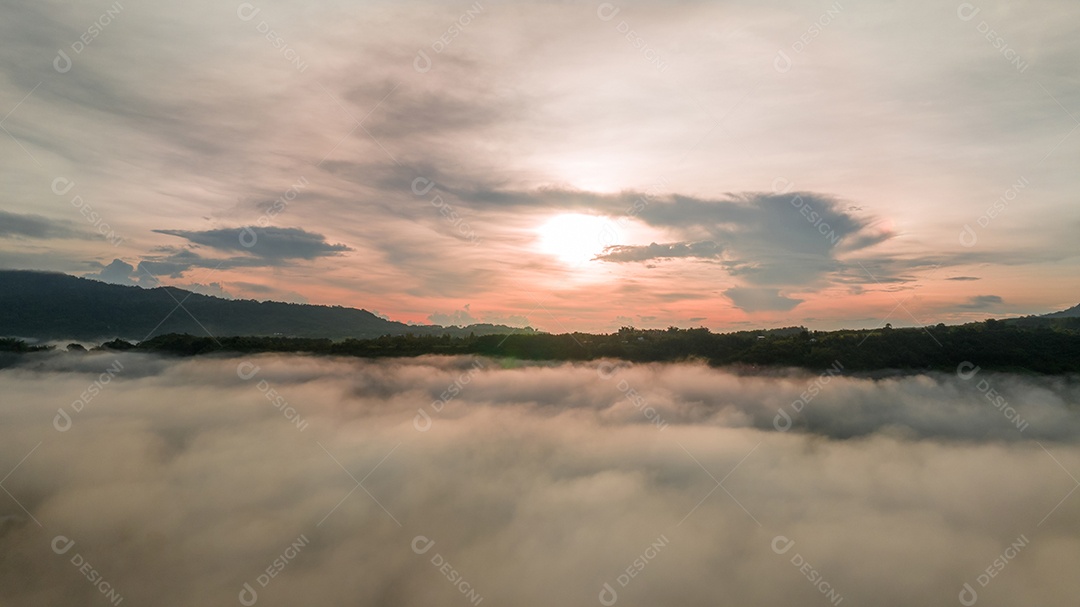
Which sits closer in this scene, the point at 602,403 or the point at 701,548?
the point at 701,548

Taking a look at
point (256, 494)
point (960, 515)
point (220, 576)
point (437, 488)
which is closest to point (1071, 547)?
point (960, 515)

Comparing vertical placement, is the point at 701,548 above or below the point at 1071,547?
below

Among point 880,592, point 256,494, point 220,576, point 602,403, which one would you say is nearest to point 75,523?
point 256,494

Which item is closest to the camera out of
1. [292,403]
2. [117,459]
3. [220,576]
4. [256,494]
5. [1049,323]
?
[220,576]

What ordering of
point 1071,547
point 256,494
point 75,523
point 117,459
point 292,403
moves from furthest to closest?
point 292,403 < point 117,459 < point 256,494 < point 75,523 < point 1071,547

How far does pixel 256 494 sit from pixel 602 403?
94.8 meters

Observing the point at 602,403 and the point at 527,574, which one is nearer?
the point at 527,574

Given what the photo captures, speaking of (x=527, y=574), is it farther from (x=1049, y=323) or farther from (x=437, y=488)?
(x=1049, y=323)

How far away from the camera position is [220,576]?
73.5 meters

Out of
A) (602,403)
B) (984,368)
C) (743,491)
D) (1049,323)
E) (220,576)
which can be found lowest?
(220,576)

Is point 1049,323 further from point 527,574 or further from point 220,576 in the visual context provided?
point 220,576

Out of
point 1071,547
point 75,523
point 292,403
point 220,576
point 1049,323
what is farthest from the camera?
point 292,403

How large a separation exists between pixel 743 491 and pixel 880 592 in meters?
32.0

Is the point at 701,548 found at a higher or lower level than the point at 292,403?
lower
